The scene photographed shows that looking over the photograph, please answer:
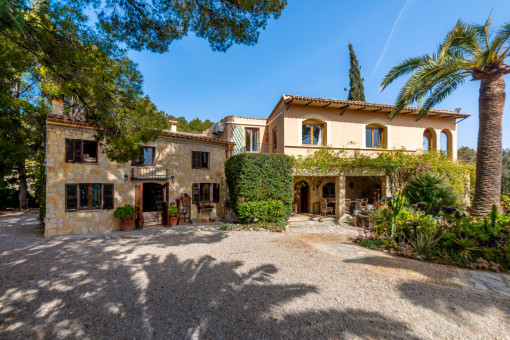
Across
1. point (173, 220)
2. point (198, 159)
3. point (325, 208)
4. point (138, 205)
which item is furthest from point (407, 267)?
point (138, 205)

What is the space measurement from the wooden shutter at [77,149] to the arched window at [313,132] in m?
11.6

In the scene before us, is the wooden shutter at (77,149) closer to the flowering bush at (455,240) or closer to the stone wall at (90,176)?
the stone wall at (90,176)

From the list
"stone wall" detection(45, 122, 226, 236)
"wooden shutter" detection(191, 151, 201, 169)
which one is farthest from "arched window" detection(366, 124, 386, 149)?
"stone wall" detection(45, 122, 226, 236)

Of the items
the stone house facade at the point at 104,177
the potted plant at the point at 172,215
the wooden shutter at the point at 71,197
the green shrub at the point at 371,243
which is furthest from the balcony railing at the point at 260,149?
the wooden shutter at the point at 71,197

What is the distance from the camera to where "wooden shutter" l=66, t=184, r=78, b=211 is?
9.27 meters

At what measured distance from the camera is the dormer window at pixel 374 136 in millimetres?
13391

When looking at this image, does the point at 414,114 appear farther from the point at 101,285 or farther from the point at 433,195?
the point at 101,285

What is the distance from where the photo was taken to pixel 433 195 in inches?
343

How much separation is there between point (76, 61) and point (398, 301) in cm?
835

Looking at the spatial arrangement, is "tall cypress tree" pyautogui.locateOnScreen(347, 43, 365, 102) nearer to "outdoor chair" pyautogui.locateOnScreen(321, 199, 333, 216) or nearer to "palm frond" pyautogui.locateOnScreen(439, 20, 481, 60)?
"outdoor chair" pyautogui.locateOnScreen(321, 199, 333, 216)

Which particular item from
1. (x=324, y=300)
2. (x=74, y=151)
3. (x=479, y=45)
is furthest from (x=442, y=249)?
(x=74, y=151)

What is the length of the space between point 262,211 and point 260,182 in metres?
1.44

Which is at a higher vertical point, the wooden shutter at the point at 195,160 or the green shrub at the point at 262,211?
the wooden shutter at the point at 195,160

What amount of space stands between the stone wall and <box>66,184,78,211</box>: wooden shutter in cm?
17
